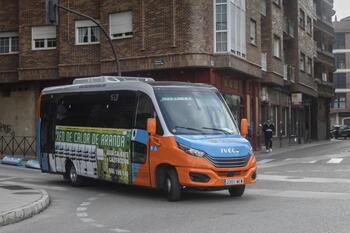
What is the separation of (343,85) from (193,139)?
8719 cm

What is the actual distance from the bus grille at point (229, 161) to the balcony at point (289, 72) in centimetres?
3055

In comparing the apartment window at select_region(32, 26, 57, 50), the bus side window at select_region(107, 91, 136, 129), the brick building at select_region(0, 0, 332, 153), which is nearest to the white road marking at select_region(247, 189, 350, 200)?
the bus side window at select_region(107, 91, 136, 129)

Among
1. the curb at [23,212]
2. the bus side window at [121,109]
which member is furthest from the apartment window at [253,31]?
the curb at [23,212]

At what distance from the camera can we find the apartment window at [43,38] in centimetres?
3344

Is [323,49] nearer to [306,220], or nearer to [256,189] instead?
[256,189]

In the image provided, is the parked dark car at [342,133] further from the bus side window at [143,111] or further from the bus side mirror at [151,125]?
the bus side mirror at [151,125]

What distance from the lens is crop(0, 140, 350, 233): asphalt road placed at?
9.59 metres

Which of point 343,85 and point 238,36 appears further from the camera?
point 343,85

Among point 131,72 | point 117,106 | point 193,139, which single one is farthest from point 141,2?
point 193,139

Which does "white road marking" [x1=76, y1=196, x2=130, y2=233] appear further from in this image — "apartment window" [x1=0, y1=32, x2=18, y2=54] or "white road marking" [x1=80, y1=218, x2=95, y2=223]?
"apartment window" [x1=0, y1=32, x2=18, y2=54]

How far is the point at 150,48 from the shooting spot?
1152 inches

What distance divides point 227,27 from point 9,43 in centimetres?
1299

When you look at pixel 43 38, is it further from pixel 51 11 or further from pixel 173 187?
pixel 173 187

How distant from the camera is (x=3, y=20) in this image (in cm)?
3500
